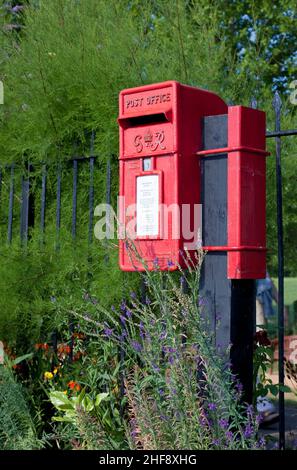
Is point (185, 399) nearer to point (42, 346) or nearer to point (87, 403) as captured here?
point (87, 403)

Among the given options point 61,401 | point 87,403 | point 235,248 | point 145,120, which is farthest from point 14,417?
point 145,120

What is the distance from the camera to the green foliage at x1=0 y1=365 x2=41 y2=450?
16.0 ft

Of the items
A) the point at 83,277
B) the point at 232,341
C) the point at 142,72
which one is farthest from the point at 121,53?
the point at 232,341

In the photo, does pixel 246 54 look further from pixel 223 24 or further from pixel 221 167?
pixel 221 167

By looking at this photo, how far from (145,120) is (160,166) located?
0.34 m

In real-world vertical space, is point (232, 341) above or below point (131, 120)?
below

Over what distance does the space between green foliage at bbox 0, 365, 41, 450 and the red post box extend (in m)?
1.03

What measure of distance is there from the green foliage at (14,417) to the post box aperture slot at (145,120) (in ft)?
5.50

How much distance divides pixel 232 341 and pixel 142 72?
2274mm

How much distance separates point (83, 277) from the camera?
5.44m

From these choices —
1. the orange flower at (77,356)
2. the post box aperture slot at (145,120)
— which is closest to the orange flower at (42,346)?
the orange flower at (77,356)

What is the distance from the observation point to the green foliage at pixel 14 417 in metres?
4.88

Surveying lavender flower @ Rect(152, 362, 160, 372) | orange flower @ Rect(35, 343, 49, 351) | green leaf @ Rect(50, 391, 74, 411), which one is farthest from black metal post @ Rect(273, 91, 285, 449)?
orange flower @ Rect(35, 343, 49, 351)

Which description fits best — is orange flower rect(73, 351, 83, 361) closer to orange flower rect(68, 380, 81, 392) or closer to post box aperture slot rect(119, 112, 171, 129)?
orange flower rect(68, 380, 81, 392)
